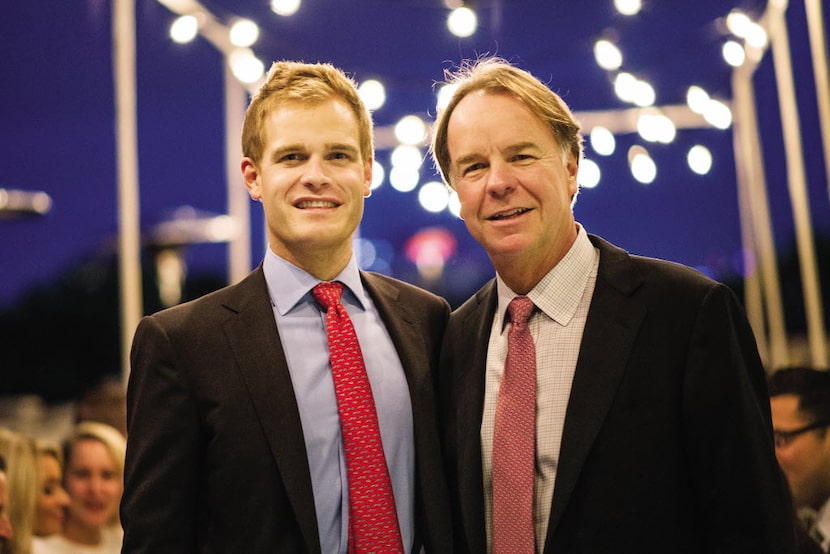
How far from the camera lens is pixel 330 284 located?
6.94 ft

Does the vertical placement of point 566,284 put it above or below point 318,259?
below

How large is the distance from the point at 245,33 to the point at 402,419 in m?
2.81

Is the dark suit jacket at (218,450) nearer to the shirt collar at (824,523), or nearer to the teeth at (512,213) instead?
the teeth at (512,213)

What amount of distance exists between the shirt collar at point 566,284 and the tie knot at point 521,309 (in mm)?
16

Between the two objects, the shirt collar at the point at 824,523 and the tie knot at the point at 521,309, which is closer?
the tie knot at the point at 521,309

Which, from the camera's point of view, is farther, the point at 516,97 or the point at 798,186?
the point at 798,186

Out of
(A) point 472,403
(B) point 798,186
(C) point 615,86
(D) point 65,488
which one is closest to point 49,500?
(D) point 65,488

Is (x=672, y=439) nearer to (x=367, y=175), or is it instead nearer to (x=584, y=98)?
(x=367, y=175)

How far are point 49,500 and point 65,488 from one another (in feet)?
0.25

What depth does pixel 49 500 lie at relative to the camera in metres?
3.41

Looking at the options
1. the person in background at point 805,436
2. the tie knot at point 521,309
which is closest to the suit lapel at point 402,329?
the tie knot at point 521,309

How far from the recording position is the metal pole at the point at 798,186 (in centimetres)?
468

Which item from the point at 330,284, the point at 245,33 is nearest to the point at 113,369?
the point at 245,33

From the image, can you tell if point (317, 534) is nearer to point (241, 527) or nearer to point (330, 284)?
point (241, 527)
